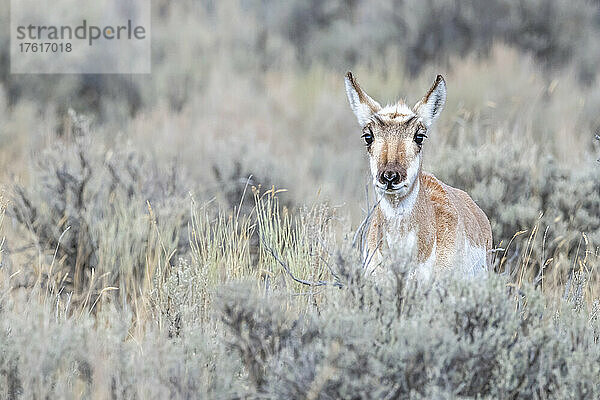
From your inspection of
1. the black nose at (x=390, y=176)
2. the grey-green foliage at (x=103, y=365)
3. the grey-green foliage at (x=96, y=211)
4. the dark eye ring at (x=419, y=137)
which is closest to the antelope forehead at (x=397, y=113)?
the dark eye ring at (x=419, y=137)

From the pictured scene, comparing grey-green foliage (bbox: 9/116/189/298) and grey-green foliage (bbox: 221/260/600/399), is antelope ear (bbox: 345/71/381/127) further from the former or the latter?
grey-green foliage (bbox: 9/116/189/298)

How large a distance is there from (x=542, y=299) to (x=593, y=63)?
11782 mm

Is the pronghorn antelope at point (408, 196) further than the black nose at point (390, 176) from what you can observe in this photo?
Yes

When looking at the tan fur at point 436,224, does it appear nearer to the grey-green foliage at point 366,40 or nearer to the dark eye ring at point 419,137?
the dark eye ring at point 419,137

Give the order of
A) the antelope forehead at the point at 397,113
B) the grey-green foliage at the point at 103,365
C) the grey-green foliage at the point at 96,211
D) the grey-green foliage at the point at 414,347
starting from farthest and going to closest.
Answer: the grey-green foliage at the point at 96,211, the antelope forehead at the point at 397,113, the grey-green foliage at the point at 103,365, the grey-green foliage at the point at 414,347

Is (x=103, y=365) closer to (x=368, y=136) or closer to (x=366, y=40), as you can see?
(x=368, y=136)

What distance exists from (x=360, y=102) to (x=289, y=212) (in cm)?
331

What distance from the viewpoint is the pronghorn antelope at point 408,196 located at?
14.2 ft

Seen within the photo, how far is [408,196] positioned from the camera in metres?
4.48

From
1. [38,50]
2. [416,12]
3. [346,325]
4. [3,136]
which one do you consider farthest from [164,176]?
[416,12]

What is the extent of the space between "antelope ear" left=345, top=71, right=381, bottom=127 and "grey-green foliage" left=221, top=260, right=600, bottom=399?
1260 millimetres

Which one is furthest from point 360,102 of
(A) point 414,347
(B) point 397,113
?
(A) point 414,347

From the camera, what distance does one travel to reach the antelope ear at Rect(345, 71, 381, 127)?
4.64 meters

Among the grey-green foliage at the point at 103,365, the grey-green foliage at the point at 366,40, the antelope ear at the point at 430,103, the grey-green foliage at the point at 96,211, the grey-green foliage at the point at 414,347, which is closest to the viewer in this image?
the grey-green foliage at the point at 414,347
